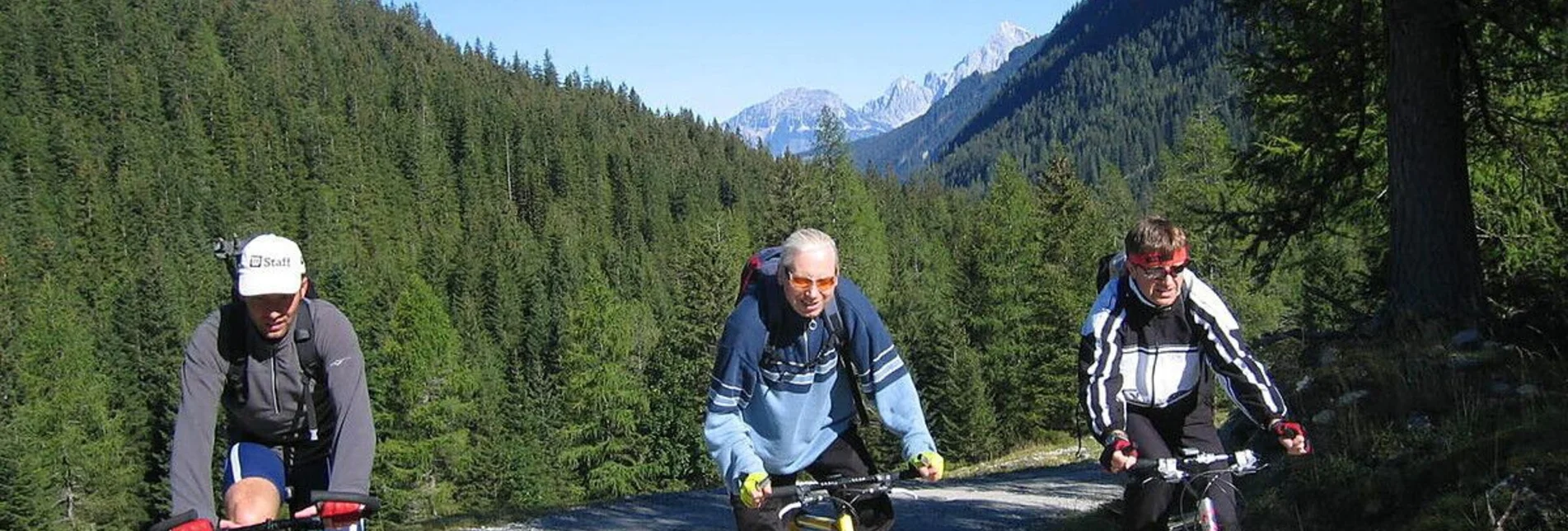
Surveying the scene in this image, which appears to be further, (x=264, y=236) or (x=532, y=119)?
(x=532, y=119)

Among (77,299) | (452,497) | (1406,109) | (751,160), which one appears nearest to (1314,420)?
(1406,109)

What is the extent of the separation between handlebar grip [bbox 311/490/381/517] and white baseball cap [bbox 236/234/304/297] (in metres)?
0.85

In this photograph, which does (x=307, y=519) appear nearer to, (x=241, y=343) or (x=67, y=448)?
(x=241, y=343)

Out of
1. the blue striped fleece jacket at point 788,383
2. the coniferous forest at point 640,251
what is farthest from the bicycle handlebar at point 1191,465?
the coniferous forest at point 640,251

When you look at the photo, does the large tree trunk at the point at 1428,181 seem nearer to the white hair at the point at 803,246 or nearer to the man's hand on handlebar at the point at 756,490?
the white hair at the point at 803,246

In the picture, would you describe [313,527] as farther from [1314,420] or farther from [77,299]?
[77,299]

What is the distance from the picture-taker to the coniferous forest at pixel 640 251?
9.79 meters

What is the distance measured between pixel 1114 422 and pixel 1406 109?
6.53m

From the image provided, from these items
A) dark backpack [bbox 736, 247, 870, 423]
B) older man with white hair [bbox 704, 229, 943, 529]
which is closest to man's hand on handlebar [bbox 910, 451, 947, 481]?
older man with white hair [bbox 704, 229, 943, 529]

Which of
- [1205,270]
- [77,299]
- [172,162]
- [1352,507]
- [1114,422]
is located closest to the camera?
[1114,422]

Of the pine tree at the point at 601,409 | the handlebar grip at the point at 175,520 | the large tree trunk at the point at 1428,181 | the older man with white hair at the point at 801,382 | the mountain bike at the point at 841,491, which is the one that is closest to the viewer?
the handlebar grip at the point at 175,520

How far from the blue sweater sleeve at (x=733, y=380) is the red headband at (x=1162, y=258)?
1668 millimetres

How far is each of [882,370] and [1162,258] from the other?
1.30 metres

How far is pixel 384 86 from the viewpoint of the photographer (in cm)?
19050
